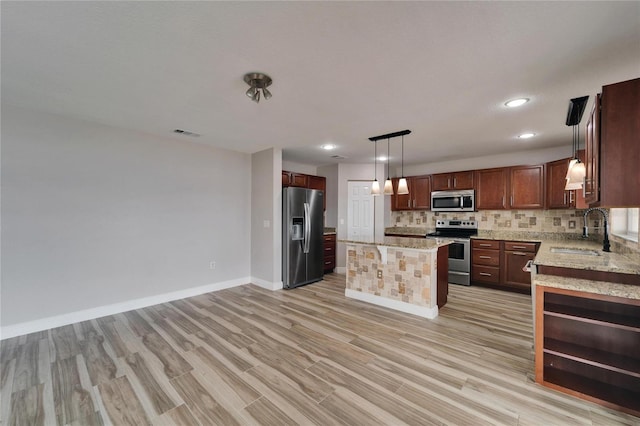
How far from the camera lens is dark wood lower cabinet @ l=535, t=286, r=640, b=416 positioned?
1.79 metres

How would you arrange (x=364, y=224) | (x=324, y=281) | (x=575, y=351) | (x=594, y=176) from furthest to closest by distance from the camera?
(x=364, y=224), (x=324, y=281), (x=575, y=351), (x=594, y=176)

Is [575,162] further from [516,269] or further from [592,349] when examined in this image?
[516,269]

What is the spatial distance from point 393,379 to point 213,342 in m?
1.77

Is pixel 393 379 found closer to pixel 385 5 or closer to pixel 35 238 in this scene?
pixel 385 5

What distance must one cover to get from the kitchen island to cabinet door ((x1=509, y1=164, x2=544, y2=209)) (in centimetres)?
205

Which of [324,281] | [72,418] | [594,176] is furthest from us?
[324,281]

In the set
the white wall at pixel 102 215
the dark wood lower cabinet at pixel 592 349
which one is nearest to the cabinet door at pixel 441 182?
the dark wood lower cabinet at pixel 592 349

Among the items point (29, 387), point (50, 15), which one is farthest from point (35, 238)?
point (50, 15)

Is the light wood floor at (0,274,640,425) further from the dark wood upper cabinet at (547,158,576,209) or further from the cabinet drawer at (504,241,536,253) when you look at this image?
the dark wood upper cabinet at (547,158,576,209)

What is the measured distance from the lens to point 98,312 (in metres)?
3.25

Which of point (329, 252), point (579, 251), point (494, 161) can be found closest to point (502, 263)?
point (579, 251)

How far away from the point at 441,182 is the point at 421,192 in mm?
456

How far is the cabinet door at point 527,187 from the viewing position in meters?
4.32

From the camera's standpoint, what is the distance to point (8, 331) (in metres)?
2.72
